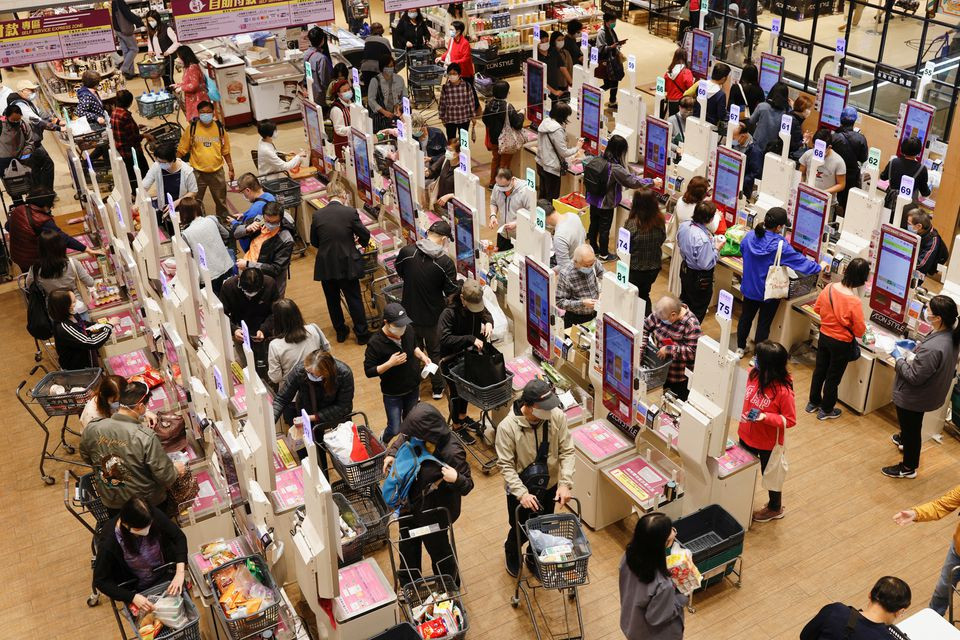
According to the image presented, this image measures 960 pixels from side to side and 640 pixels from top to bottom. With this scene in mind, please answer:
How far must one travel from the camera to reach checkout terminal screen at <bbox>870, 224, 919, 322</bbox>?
827 cm

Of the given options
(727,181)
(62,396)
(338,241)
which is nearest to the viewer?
(62,396)

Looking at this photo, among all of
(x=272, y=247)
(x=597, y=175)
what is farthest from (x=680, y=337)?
(x=272, y=247)

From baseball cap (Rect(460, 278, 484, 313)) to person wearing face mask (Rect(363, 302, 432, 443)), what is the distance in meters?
0.55

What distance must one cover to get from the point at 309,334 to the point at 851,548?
15.2 ft

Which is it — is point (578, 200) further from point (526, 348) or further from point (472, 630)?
point (472, 630)

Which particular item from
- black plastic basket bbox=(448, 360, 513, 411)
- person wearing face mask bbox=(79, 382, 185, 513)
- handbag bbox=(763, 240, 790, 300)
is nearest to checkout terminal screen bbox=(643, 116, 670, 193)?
handbag bbox=(763, 240, 790, 300)

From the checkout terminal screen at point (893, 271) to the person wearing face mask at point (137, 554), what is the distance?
249 inches

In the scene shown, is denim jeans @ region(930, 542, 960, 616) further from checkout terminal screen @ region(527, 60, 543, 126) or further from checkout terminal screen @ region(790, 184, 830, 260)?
checkout terminal screen @ region(527, 60, 543, 126)

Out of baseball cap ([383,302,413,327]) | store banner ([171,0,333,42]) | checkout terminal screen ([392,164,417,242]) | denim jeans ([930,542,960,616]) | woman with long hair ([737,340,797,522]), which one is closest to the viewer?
denim jeans ([930,542,960,616])

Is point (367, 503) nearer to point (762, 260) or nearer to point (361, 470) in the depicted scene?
point (361, 470)

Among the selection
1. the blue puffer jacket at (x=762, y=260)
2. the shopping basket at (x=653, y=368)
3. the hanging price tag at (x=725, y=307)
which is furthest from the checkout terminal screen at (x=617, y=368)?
the blue puffer jacket at (x=762, y=260)

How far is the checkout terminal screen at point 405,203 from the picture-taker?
10.1 m

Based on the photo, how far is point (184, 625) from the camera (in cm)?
597

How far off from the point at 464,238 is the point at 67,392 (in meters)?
3.87
